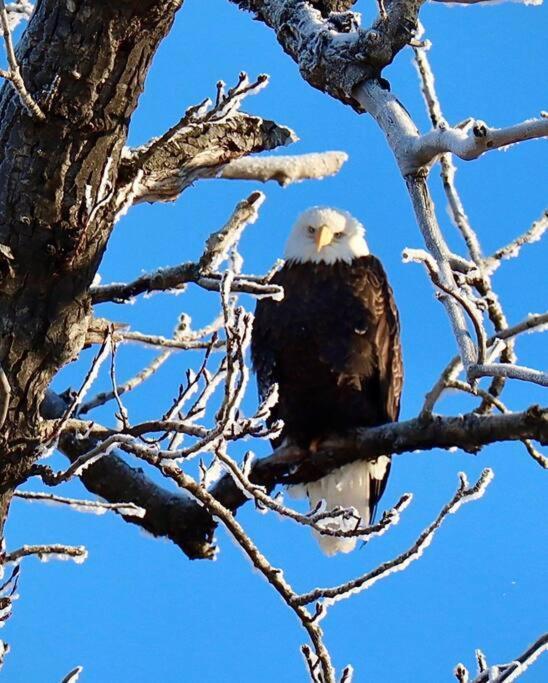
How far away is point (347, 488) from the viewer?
443 cm

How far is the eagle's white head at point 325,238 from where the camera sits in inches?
180

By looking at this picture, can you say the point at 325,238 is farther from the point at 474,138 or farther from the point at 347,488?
the point at 474,138

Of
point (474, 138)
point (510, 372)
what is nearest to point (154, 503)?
point (510, 372)

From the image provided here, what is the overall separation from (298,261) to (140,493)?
1.67 metres

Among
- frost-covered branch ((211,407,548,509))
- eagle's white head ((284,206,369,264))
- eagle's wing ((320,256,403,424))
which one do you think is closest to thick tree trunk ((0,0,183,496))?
frost-covered branch ((211,407,548,509))

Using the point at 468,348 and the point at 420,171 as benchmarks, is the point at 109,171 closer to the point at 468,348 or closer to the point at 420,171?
the point at 420,171

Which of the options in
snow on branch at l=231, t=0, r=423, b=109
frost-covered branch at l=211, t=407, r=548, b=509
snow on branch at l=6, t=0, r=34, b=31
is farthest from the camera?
snow on branch at l=6, t=0, r=34, b=31

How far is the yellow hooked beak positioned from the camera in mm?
4582

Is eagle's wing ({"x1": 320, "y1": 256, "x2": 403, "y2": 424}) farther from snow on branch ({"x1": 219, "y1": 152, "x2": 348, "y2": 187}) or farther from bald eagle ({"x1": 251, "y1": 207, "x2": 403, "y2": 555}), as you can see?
snow on branch ({"x1": 219, "y1": 152, "x2": 348, "y2": 187})

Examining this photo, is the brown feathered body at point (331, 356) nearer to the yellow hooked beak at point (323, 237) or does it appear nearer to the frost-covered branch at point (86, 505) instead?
the yellow hooked beak at point (323, 237)

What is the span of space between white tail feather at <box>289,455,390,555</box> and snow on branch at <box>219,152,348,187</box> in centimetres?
135

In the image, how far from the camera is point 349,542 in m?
4.64

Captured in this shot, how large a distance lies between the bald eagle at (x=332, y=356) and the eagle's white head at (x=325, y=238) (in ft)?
0.29

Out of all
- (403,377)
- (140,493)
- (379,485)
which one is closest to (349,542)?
(379,485)
